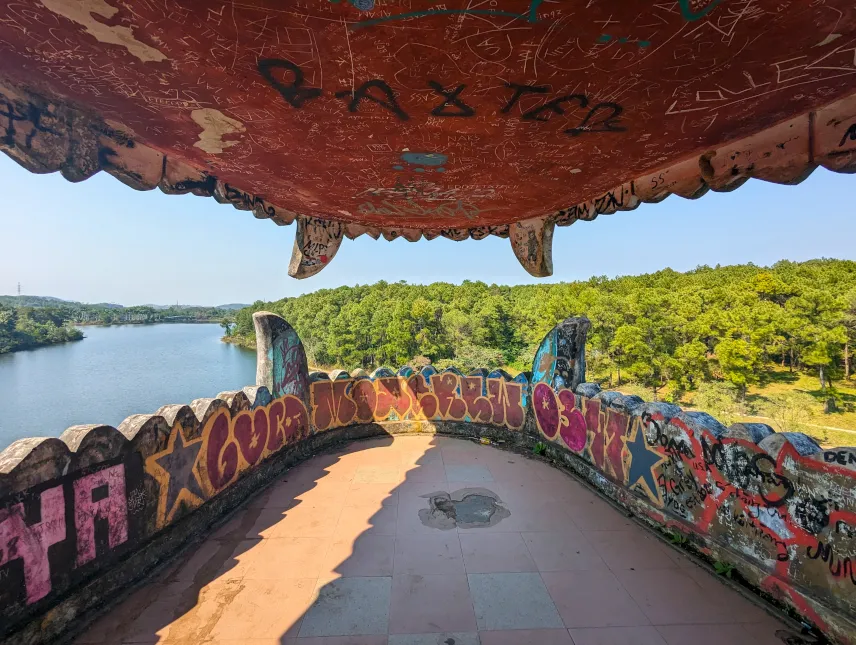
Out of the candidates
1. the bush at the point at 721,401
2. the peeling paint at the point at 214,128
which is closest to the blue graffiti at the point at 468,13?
the peeling paint at the point at 214,128

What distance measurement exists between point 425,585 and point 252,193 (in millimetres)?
4912

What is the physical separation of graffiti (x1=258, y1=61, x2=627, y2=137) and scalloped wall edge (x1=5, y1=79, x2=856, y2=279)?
134 centimetres

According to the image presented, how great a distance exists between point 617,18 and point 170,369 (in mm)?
81563

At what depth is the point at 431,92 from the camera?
8.23 feet

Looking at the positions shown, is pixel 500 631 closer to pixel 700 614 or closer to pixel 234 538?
pixel 700 614

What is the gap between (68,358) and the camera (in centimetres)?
7625

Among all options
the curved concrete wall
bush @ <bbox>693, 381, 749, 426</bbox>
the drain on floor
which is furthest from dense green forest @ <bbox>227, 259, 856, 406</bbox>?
the drain on floor

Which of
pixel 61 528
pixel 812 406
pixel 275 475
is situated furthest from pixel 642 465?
pixel 812 406

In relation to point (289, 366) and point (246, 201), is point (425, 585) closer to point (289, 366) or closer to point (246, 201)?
point (289, 366)

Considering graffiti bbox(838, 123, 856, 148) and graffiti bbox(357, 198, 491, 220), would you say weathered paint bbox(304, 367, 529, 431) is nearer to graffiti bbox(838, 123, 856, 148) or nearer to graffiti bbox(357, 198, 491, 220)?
graffiti bbox(357, 198, 491, 220)

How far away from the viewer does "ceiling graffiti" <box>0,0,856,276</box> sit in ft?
6.04

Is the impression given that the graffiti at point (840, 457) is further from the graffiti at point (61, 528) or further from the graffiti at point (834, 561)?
the graffiti at point (61, 528)

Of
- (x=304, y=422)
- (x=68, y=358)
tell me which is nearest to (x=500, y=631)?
(x=304, y=422)

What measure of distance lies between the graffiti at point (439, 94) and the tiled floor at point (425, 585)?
4263mm
